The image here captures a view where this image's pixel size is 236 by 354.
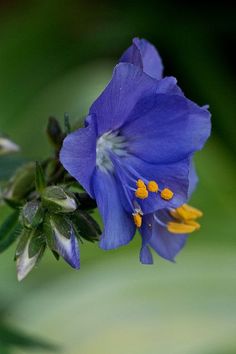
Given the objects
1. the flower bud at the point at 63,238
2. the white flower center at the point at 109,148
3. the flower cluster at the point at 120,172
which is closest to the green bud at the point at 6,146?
the flower cluster at the point at 120,172

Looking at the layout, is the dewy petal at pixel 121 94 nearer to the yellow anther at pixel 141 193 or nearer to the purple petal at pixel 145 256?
the yellow anther at pixel 141 193

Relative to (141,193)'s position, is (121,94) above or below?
above

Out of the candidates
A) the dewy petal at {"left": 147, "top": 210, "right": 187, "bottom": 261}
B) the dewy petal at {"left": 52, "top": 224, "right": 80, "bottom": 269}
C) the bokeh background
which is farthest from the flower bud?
the bokeh background

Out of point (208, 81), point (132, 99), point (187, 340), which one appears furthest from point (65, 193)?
point (208, 81)

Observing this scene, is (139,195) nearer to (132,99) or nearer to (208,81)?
(132,99)

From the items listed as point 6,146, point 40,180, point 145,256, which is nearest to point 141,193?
point 145,256

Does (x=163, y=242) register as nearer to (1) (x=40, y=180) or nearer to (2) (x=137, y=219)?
(2) (x=137, y=219)
